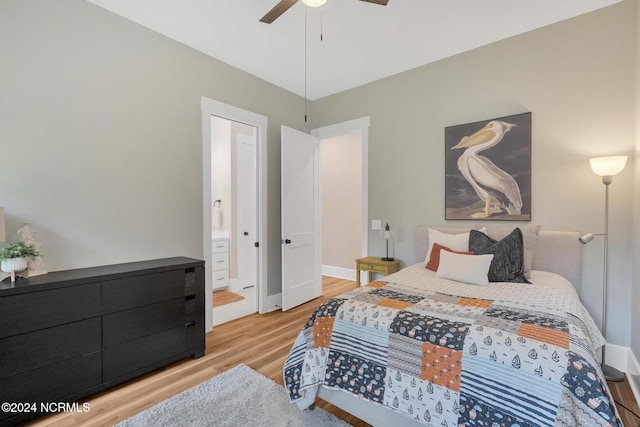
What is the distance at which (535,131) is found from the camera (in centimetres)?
274

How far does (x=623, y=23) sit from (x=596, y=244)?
5.87 ft

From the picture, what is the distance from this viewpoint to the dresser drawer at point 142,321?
6.87ft

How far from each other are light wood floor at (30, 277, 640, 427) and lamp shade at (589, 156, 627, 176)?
5.19 ft

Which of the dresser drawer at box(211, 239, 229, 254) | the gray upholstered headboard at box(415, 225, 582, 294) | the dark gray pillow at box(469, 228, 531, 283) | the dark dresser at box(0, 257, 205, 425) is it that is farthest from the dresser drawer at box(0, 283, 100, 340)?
the gray upholstered headboard at box(415, 225, 582, 294)

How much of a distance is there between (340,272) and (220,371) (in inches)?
133

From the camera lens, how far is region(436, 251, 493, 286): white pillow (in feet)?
7.52

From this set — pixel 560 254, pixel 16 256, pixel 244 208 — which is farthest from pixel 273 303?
pixel 560 254

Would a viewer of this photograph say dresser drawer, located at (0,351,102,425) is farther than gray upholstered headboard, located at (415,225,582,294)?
No

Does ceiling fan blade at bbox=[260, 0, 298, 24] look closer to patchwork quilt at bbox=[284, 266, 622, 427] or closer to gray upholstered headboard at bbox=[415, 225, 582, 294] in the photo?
patchwork quilt at bbox=[284, 266, 622, 427]

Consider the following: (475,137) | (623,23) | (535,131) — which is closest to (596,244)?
(535,131)

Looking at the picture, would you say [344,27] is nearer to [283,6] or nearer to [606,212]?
[283,6]

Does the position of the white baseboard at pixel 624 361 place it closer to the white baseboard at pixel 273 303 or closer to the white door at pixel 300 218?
the white door at pixel 300 218

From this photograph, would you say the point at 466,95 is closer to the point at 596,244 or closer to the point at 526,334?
the point at 596,244

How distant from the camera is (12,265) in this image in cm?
182
